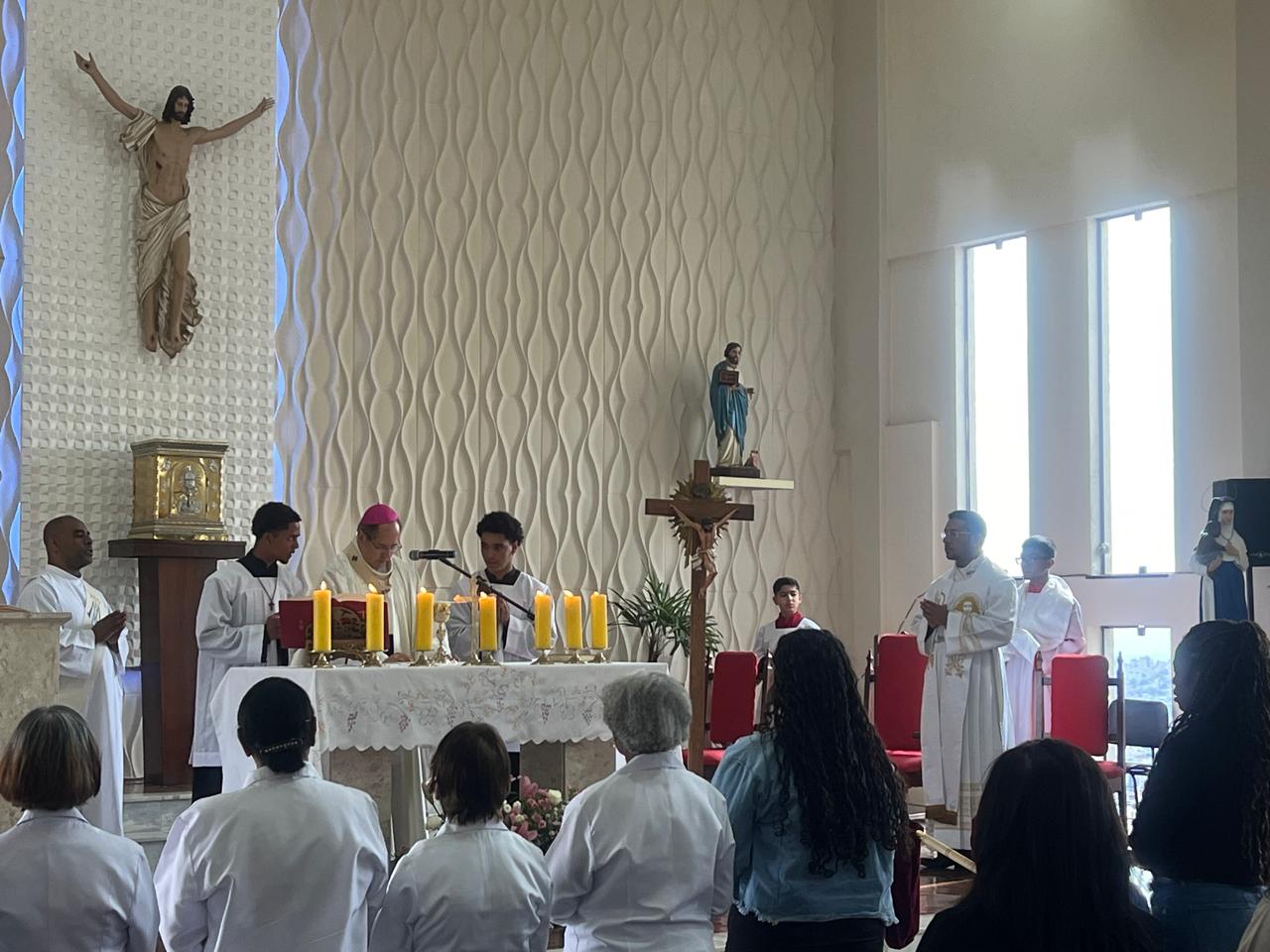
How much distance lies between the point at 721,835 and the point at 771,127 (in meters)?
9.37

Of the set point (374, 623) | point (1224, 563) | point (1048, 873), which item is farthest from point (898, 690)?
point (1048, 873)

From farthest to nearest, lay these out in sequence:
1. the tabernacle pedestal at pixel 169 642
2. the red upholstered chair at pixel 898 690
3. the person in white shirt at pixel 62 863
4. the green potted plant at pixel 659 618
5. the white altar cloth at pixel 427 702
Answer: the green potted plant at pixel 659 618 → the red upholstered chair at pixel 898 690 → the tabernacle pedestal at pixel 169 642 → the white altar cloth at pixel 427 702 → the person in white shirt at pixel 62 863

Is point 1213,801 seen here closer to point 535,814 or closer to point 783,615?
point 535,814

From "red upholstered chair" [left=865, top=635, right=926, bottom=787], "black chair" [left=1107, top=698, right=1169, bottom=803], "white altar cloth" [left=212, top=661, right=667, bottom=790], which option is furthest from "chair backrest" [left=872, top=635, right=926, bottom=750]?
"white altar cloth" [left=212, top=661, right=667, bottom=790]

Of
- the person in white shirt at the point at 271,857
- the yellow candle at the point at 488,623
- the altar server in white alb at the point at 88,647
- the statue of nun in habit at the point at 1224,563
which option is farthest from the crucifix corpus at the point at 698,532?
the person in white shirt at the point at 271,857

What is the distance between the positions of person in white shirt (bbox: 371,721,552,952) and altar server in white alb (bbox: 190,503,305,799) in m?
3.28

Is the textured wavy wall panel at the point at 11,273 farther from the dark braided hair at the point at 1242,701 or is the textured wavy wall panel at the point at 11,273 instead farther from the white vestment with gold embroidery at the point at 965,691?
the dark braided hair at the point at 1242,701

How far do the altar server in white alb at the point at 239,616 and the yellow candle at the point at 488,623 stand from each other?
2.94 feet

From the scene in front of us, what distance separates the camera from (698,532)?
285 inches

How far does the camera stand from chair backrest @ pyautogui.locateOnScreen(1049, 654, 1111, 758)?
7.57 meters

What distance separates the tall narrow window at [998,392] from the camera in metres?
11.3

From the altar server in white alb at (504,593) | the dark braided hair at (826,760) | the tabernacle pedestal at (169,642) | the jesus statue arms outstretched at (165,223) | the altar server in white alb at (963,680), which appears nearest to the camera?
the dark braided hair at (826,760)

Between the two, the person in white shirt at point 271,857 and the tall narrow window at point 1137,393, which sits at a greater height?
the tall narrow window at point 1137,393

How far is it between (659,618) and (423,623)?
5027mm
